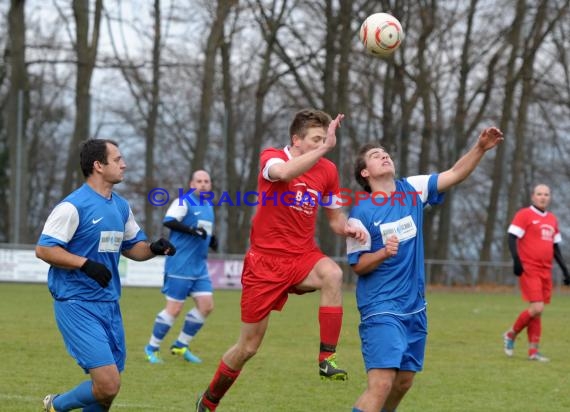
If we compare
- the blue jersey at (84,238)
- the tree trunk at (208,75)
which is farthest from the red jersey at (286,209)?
the tree trunk at (208,75)

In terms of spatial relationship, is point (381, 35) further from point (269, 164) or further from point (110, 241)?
point (110, 241)

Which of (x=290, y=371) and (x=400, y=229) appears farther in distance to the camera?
(x=290, y=371)

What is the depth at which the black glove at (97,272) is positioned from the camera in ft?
19.5

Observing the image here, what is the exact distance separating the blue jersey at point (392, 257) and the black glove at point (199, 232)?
4.88 meters

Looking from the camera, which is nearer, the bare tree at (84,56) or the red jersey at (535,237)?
the red jersey at (535,237)

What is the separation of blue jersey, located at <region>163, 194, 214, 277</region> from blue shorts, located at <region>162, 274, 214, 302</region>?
2.0 inches

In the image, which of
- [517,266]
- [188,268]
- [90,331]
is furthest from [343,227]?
[517,266]

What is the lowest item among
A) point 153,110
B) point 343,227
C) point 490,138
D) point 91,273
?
point 91,273

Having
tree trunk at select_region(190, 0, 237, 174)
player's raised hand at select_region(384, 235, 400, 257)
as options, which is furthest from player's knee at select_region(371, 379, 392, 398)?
tree trunk at select_region(190, 0, 237, 174)

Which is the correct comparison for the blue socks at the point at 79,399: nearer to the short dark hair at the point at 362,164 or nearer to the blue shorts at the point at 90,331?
the blue shorts at the point at 90,331

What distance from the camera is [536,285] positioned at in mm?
11953

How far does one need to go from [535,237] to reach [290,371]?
12.8 ft

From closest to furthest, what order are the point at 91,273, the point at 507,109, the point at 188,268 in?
1. the point at 91,273
2. the point at 188,268
3. the point at 507,109

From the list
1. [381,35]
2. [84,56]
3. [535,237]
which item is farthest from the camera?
[84,56]
